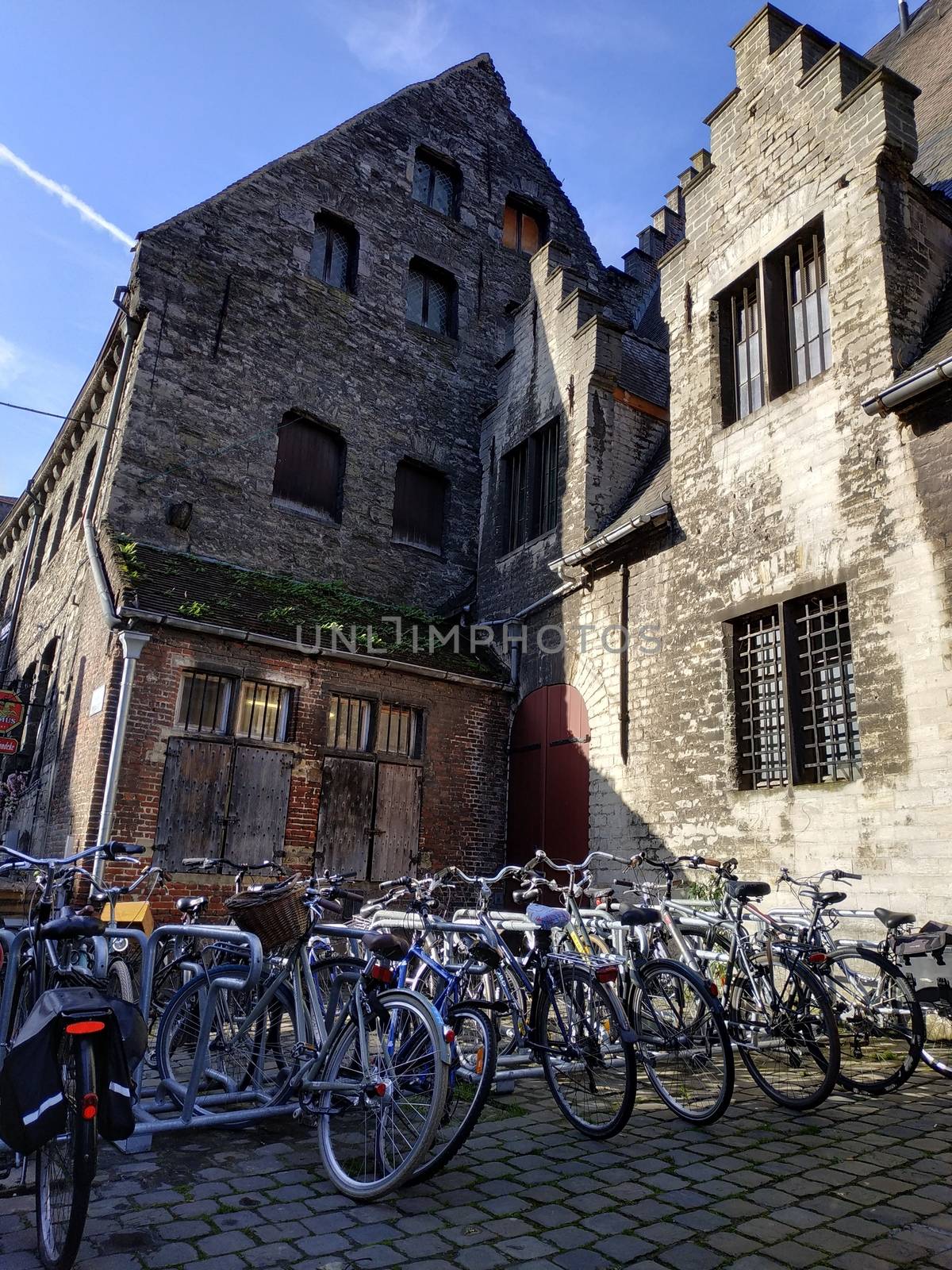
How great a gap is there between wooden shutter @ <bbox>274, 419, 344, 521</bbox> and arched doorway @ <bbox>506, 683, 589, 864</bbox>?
16.0 ft

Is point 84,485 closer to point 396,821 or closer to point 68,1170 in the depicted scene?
point 396,821

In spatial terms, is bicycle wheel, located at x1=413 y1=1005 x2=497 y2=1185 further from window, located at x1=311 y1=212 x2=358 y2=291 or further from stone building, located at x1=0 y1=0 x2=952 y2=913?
window, located at x1=311 y1=212 x2=358 y2=291

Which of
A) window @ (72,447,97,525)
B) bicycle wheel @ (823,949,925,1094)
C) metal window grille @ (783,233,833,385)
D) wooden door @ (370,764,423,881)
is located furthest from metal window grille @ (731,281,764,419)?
window @ (72,447,97,525)

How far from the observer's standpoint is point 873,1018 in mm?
5059

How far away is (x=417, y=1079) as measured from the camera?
10.7 ft

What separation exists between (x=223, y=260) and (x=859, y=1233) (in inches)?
558

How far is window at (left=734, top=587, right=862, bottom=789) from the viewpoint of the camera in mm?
7324

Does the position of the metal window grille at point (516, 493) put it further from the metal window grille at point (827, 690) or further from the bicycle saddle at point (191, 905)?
the bicycle saddle at point (191, 905)

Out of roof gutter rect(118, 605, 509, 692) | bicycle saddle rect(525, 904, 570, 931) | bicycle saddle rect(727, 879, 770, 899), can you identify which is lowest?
bicycle saddle rect(525, 904, 570, 931)

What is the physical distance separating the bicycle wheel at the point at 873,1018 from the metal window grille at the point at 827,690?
215cm

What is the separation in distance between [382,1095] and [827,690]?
222 inches

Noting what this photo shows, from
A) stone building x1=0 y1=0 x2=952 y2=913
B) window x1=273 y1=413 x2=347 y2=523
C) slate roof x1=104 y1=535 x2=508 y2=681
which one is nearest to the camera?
stone building x1=0 y1=0 x2=952 y2=913

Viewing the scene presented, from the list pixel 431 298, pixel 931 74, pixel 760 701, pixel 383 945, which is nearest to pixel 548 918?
pixel 383 945

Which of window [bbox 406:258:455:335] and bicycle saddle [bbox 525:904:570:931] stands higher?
window [bbox 406:258:455:335]
